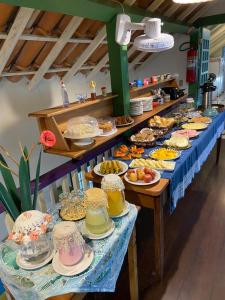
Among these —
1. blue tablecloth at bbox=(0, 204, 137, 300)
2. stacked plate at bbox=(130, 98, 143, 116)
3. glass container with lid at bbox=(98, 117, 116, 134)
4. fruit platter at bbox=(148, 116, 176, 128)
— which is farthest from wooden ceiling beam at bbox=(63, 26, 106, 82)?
blue tablecloth at bbox=(0, 204, 137, 300)

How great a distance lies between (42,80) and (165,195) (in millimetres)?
2508

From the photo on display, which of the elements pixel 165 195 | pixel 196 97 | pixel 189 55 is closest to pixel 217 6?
pixel 189 55

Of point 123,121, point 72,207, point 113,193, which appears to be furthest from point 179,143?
point 72,207

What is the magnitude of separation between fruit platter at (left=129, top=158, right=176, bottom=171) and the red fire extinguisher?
2.79 m

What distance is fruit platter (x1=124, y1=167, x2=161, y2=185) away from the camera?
1425 millimetres

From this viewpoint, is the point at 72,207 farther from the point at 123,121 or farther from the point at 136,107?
the point at 136,107

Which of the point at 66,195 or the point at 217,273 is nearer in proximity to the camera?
the point at 66,195

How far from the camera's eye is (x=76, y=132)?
1.64 meters

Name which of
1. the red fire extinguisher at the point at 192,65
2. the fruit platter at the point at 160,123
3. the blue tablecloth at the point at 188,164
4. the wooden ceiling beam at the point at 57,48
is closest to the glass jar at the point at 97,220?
the blue tablecloth at the point at 188,164

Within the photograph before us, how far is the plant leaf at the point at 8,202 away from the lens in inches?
40.4

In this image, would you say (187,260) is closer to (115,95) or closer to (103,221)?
(103,221)

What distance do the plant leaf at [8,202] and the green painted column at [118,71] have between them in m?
1.42

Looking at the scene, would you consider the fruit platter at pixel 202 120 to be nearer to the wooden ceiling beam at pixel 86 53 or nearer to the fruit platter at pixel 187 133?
the fruit platter at pixel 187 133

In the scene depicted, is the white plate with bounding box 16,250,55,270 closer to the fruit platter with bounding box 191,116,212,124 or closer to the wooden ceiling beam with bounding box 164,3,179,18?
the fruit platter with bounding box 191,116,212,124
